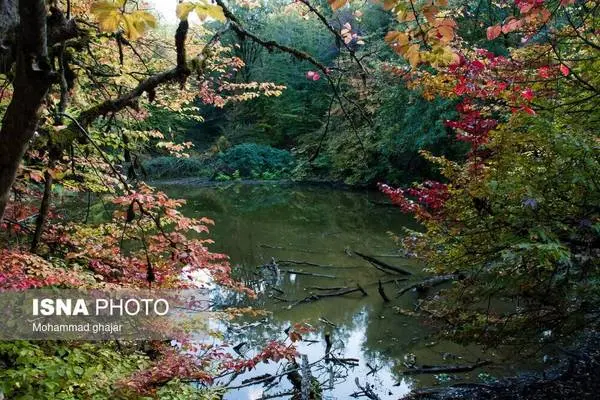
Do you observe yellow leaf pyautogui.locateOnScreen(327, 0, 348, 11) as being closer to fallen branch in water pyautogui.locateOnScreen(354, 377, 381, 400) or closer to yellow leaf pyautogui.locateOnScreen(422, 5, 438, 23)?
yellow leaf pyautogui.locateOnScreen(422, 5, 438, 23)

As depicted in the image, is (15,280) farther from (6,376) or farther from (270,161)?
(270,161)

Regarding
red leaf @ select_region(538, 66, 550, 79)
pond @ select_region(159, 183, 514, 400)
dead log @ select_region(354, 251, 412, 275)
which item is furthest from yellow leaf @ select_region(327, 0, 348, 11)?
dead log @ select_region(354, 251, 412, 275)

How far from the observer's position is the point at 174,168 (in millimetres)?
26562

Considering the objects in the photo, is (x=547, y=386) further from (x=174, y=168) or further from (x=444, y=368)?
(x=174, y=168)

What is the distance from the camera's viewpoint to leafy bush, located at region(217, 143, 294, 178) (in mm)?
26469

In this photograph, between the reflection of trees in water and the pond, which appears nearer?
the pond

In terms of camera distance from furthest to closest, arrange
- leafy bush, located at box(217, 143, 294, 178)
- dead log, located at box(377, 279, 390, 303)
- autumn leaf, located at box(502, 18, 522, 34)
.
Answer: leafy bush, located at box(217, 143, 294, 178)
dead log, located at box(377, 279, 390, 303)
autumn leaf, located at box(502, 18, 522, 34)

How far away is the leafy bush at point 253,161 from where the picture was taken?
2647 cm

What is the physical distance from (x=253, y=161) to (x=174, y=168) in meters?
4.68

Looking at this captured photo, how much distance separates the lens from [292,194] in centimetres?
2103

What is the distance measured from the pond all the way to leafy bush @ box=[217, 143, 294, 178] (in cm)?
921

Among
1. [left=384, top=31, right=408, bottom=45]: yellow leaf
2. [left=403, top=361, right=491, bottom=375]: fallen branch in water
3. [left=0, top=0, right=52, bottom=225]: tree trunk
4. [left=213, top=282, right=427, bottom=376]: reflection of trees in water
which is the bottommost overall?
[left=403, top=361, right=491, bottom=375]: fallen branch in water

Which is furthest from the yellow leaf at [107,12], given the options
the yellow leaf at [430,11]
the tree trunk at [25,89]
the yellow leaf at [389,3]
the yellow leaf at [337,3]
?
the yellow leaf at [430,11]

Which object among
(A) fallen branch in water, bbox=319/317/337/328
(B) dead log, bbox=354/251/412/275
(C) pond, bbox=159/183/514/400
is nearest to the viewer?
(C) pond, bbox=159/183/514/400
